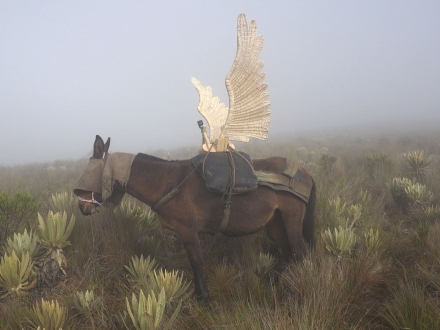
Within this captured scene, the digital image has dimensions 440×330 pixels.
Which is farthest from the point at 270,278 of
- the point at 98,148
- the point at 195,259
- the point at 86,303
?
the point at 98,148

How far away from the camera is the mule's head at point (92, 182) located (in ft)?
8.51

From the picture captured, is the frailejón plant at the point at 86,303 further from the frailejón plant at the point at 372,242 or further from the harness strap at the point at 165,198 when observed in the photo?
the frailejón plant at the point at 372,242

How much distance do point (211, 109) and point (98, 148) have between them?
4.51 ft

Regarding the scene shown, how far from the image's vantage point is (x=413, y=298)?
1.89 m

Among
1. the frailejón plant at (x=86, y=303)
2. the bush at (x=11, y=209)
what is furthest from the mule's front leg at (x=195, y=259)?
the bush at (x=11, y=209)

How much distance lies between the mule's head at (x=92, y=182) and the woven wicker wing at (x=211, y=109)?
116 cm

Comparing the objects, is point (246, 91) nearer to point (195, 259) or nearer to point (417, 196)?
point (195, 259)

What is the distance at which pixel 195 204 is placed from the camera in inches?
104

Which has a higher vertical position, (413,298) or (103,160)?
(103,160)

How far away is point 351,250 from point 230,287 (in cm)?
155

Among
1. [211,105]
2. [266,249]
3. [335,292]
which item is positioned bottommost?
[266,249]

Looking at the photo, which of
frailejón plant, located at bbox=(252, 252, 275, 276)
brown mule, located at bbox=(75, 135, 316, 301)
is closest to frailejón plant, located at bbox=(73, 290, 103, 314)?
brown mule, located at bbox=(75, 135, 316, 301)

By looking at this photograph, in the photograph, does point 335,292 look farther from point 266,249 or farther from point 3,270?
point 3,270

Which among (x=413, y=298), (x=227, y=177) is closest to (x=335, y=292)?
(x=413, y=298)
